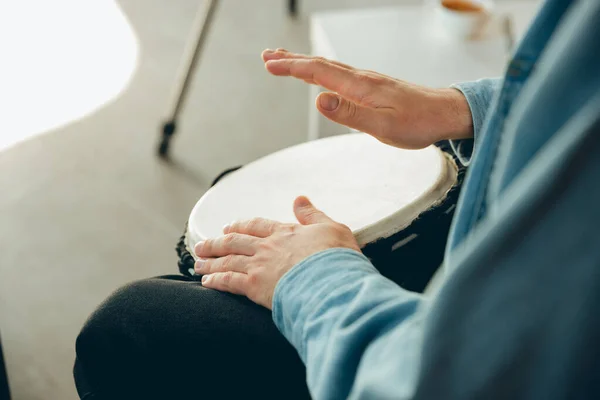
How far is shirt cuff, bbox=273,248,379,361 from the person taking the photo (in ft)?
1.62

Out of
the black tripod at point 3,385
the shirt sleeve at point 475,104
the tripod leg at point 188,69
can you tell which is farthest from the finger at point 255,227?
the tripod leg at point 188,69

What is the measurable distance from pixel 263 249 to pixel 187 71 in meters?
0.88

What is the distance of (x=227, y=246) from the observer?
2.10 feet

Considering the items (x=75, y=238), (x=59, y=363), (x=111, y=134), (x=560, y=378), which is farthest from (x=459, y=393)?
(x=111, y=134)

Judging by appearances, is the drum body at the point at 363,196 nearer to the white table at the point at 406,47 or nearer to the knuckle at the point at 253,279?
the knuckle at the point at 253,279

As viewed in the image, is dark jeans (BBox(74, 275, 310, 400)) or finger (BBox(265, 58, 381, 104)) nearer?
dark jeans (BBox(74, 275, 310, 400))

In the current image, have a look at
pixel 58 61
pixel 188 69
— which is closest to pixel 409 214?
pixel 188 69

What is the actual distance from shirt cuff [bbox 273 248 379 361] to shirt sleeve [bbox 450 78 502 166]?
0.76 feet

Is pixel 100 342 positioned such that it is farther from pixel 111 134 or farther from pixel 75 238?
pixel 111 134

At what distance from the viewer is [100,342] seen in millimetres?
584

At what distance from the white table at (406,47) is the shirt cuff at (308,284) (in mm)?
714

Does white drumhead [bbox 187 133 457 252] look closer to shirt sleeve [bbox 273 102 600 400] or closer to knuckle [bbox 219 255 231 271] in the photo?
knuckle [bbox 219 255 231 271]

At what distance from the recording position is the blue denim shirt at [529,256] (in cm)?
30

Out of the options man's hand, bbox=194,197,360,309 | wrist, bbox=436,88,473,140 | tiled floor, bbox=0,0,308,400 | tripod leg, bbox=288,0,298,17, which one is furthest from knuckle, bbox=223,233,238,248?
tripod leg, bbox=288,0,298,17
